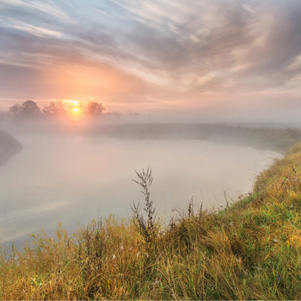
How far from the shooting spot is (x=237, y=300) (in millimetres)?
2201

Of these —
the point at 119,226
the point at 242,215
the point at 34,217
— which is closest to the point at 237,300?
the point at 242,215

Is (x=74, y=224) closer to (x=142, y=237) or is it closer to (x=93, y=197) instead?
(x=93, y=197)

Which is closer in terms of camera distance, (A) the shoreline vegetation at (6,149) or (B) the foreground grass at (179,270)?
(B) the foreground grass at (179,270)

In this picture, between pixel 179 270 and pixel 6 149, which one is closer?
pixel 179 270

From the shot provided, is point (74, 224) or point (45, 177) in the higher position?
point (45, 177)

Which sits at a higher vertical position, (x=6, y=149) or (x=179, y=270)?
(x=6, y=149)

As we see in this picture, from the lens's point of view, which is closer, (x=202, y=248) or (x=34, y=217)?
(x=202, y=248)

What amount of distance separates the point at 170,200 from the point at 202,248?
13198mm

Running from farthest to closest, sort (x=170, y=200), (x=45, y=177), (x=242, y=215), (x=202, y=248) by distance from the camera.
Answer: (x=45, y=177)
(x=170, y=200)
(x=242, y=215)
(x=202, y=248)

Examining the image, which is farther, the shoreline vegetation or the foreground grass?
the shoreline vegetation

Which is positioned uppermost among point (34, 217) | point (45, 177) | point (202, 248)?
point (45, 177)

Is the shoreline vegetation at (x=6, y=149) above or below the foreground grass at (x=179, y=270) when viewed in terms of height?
above

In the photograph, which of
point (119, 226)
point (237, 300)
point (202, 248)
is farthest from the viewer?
point (119, 226)

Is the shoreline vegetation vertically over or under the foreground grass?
over
